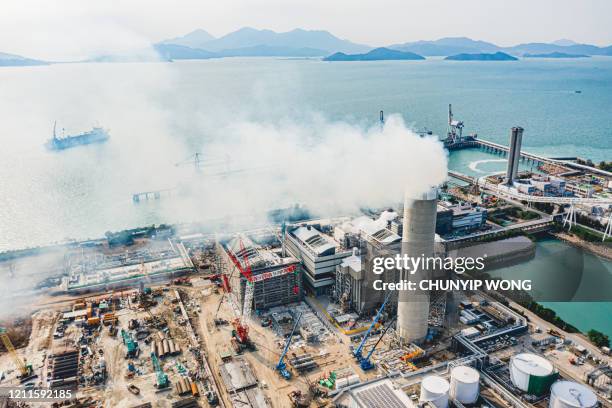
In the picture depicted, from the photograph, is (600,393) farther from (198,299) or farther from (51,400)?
(51,400)

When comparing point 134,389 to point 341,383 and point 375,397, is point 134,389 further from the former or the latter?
point 375,397

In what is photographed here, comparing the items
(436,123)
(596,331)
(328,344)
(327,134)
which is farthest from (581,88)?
(328,344)

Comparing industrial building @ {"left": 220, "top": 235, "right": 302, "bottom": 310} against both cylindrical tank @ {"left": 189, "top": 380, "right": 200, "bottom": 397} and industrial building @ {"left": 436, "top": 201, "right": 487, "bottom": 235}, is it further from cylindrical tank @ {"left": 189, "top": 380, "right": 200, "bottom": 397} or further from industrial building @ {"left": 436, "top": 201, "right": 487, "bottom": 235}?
industrial building @ {"left": 436, "top": 201, "right": 487, "bottom": 235}

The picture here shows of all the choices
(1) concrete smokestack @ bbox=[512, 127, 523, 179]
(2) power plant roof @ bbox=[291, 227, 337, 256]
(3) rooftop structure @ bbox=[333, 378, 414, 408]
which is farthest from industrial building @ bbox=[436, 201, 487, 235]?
(3) rooftop structure @ bbox=[333, 378, 414, 408]

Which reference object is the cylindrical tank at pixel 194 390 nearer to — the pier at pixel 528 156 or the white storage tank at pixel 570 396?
the white storage tank at pixel 570 396

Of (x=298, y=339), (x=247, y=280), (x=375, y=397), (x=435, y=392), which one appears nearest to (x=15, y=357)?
(x=247, y=280)

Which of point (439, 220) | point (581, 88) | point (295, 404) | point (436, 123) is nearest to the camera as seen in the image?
point (295, 404)
